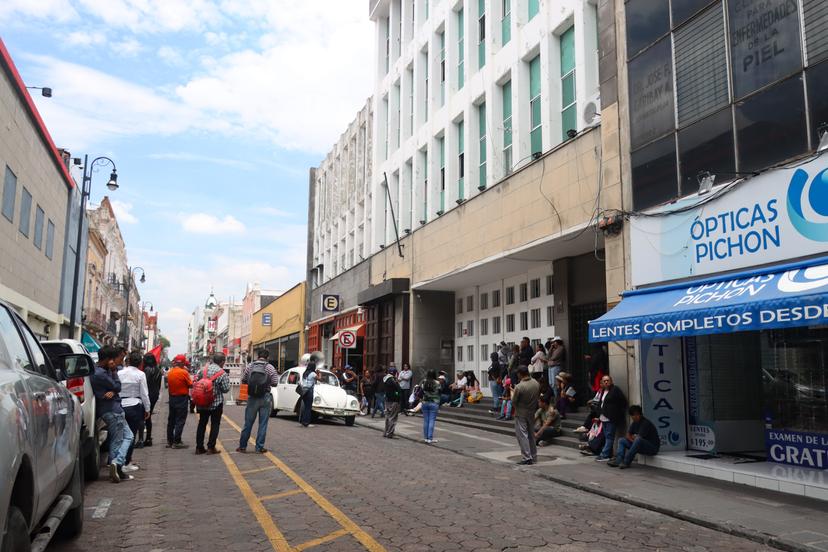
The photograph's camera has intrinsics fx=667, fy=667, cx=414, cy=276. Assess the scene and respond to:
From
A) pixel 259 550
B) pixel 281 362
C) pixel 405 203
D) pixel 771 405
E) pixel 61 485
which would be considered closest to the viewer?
pixel 61 485

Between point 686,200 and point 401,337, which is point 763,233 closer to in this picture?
point 686,200

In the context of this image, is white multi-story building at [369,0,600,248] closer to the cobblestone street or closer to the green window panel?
the green window panel

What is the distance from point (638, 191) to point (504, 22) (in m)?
9.89

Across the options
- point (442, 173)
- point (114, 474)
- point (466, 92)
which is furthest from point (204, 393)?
point (442, 173)

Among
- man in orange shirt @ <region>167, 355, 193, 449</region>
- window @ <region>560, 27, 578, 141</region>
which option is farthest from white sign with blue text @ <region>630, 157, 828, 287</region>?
man in orange shirt @ <region>167, 355, 193, 449</region>

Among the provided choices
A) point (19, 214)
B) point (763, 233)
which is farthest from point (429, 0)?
point (763, 233)

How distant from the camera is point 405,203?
27297 millimetres

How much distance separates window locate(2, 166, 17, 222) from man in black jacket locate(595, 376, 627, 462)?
16303 mm

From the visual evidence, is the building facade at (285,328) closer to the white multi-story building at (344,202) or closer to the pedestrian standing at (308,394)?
the white multi-story building at (344,202)

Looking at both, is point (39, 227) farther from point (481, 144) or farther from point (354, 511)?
point (354, 511)

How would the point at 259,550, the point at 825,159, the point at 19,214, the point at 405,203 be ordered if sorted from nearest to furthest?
the point at 259,550 → the point at 825,159 → the point at 19,214 → the point at 405,203

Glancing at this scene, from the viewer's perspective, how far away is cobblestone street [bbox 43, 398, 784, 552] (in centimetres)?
613

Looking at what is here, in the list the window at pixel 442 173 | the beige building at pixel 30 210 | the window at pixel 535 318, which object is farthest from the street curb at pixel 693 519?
the window at pixel 442 173

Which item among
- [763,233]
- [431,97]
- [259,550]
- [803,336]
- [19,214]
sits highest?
[431,97]
